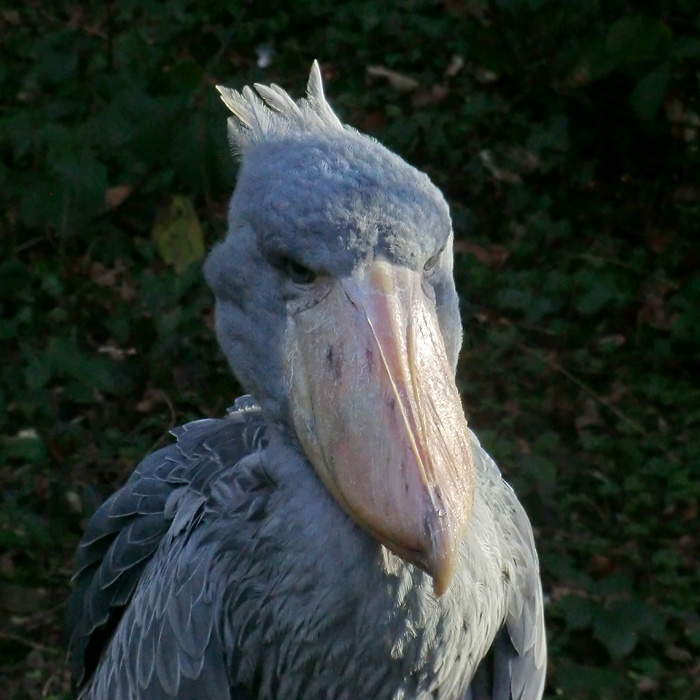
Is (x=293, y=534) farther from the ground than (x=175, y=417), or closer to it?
farther from the ground

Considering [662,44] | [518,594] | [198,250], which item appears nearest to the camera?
[518,594]

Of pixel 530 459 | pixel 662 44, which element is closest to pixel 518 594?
pixel 530 459

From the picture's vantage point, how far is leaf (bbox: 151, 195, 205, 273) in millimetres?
3979

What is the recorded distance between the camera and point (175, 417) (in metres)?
4.15

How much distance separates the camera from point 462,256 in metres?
4.37

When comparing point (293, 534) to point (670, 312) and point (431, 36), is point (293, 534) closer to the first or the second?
point (670, 312)

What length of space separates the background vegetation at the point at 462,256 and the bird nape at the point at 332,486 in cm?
124

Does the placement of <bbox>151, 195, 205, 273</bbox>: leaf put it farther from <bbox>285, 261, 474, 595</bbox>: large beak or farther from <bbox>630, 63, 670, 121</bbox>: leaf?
<bbox>285, 261, 474, 595</bbox>: large beak

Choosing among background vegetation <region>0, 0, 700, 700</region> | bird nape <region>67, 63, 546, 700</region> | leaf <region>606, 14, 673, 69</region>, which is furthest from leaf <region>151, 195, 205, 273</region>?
bird nape <region>67, 63, 546, 700</region>

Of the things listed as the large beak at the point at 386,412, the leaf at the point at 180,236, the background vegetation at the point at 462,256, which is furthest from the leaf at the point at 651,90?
the large beak at the point at 386,412

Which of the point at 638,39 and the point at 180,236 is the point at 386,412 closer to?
the point at 638,39

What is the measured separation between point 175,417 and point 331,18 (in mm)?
1671

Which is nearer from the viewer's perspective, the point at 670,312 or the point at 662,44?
the point at 662,44

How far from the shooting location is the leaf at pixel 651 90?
3.61m
